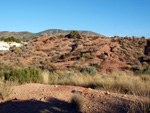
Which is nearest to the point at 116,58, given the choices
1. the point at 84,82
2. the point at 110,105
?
the point at 84,82

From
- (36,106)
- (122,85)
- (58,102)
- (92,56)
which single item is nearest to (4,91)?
(36,106)

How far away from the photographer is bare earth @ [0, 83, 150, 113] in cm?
472

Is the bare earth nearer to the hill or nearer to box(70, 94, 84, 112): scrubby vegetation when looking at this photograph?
box(70, 94, 84, 112): scrubby vegetation

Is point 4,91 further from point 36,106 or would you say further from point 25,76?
point 25,76

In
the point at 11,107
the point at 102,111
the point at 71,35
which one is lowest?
the point at 11,107

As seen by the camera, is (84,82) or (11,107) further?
(84,82)

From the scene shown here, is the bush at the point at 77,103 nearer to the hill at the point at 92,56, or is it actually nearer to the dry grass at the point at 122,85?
the dry grass at the point at 122,85

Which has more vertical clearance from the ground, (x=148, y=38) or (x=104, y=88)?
(x=148, y=38)

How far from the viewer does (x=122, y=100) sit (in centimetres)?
504

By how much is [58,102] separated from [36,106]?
692 mm

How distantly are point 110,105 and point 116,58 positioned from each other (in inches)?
743

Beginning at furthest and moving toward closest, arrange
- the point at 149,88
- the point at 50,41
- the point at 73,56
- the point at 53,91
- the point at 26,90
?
the point at 50,41 < the point at 73,56 < the point at 26,90 < the point at 53,91 < the point at 149,88

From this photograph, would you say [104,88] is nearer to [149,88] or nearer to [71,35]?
[149,88]

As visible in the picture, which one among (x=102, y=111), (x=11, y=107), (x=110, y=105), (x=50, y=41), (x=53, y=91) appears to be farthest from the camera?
(x=50, y=41)
